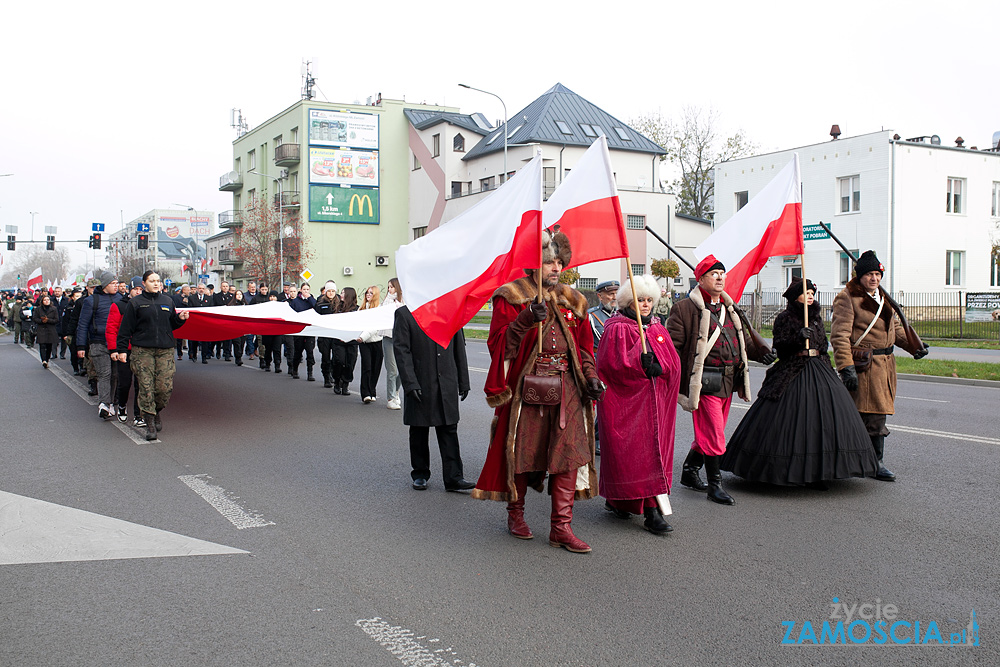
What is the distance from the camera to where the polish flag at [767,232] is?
752 centimetres

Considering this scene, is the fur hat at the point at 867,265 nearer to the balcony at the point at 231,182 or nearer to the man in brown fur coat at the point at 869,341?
the man in brown fur coat at the point at 869,341

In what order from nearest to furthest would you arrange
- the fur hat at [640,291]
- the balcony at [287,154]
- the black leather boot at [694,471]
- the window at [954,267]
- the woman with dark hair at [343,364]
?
the fur hat at [640,291] < the black leather boot at [694,471] < the woman with dark hair at [343,364] < the window at [954,267] < the balcony at [287,154]

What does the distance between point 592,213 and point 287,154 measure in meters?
55.7

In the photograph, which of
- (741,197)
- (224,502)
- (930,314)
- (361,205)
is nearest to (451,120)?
(361,205)

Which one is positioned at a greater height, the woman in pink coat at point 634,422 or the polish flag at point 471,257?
the polish flag at point 471,257

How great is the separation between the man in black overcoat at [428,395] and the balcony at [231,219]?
65819 mm

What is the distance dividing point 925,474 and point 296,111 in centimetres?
5728

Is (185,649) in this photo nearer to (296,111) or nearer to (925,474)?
(925,474)

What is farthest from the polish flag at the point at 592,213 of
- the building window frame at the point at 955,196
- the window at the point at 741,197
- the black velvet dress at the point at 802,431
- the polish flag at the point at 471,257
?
the window at the point at 741,197

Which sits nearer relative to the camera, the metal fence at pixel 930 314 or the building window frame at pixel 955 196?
the metal fence at pixel 930 314

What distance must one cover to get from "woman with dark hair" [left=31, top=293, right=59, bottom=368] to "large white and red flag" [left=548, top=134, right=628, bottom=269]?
18.0 metres

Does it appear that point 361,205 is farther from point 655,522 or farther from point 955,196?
point 655,522

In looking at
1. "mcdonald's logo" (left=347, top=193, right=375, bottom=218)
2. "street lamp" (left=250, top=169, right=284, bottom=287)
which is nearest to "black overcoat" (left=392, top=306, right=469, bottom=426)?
"street lamp" (left=250, top=169, right=284, bottom=287)

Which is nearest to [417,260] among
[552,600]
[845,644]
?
[552,600]
